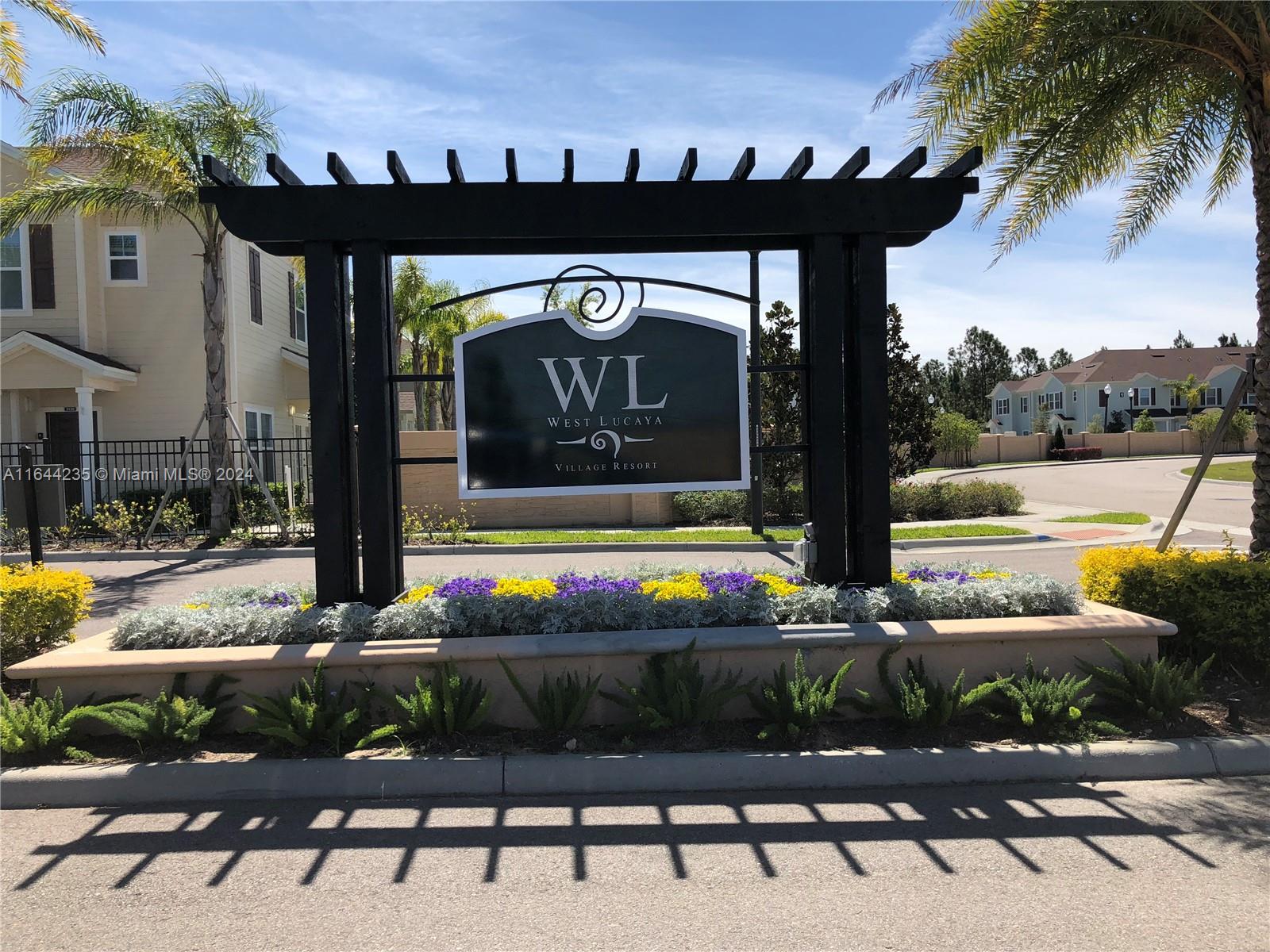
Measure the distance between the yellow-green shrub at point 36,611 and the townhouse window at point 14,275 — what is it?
1601 cm

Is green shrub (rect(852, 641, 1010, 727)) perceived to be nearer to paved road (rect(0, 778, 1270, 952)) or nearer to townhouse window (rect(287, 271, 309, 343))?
paved road (rect(0, 778, 1270, 952))

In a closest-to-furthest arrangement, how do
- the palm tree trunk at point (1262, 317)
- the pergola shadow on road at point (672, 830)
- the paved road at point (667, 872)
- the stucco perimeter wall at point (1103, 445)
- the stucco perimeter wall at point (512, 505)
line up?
the paved road at point (667, 872) < the pergola shadow on road at point (672, 830) < the palm tree trunk at point (1262, 317) < the stucco perimeter wall at point (512, 505) < the stucco perimeter wall at point (1103, 445)

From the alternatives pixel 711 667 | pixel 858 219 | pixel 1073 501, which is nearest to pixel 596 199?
pixel 858 219

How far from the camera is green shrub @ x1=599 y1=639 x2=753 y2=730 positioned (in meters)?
5.15

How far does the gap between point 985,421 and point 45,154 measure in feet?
289

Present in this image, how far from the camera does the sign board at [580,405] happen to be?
672 cm

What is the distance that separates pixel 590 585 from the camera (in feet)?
22.8

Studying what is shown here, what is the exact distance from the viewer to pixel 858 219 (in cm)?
646

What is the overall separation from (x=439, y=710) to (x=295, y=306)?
23.3 m

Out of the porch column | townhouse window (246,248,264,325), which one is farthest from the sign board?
townhouse window (246,248,264,325)

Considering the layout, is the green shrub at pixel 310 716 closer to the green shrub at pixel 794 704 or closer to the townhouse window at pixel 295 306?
the green shrub at pixel 794 704

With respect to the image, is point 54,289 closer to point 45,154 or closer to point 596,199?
point 45,154

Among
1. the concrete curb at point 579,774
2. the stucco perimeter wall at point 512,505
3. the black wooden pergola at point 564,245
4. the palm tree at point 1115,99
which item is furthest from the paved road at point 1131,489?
the concrete curb at point 579,774

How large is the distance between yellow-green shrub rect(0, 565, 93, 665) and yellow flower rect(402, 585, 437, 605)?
2.68 m
